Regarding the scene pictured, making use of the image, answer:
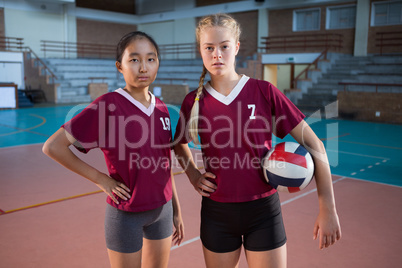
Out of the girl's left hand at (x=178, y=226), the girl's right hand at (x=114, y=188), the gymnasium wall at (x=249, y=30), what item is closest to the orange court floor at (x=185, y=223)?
the girl's left hand at (x=178, y=226)

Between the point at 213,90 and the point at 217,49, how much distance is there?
0.22 meters

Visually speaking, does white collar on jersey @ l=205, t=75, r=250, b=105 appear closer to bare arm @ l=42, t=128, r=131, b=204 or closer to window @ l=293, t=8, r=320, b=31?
bare arm @ l=42, t=128, r=131, b=204

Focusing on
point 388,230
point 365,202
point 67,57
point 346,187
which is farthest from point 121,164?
point 67,57

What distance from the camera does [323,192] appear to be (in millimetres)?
1902

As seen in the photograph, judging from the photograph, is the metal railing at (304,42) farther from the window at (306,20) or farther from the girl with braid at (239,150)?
the girl with braid at (239,150)

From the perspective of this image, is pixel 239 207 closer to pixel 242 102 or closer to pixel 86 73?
pixel 242 102

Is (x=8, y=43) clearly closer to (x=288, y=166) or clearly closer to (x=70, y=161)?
(x=70, y=161)

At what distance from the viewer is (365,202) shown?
191 inches

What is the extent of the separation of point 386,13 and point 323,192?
67.9 ft

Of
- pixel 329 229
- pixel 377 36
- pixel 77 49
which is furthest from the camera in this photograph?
pixel 77 49

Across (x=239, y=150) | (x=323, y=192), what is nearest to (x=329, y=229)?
(x=323, y=192)

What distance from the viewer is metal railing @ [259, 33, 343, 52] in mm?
20770

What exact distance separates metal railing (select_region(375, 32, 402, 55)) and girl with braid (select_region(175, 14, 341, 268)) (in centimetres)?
1893

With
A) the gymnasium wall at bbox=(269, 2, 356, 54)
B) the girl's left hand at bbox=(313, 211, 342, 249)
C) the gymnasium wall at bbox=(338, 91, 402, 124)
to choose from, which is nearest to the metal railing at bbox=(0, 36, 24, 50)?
the gymnasium wall at bbox=(269, 2, 356, 54)
